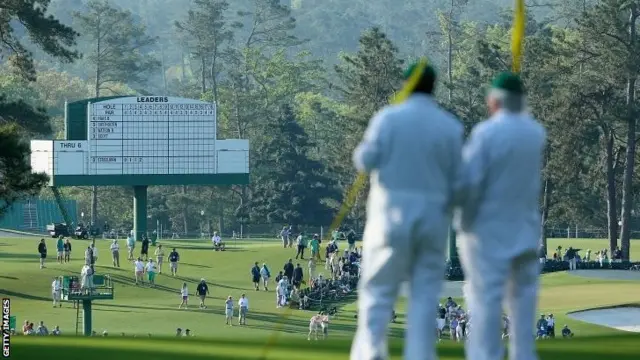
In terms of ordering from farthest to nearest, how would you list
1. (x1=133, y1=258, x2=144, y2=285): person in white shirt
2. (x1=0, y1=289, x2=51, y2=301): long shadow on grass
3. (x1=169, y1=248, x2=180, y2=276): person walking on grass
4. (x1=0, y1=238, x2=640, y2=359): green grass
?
1. (x1=169, y1=248, x2=180, y2=276): person walking on grass
2. (x1=133, y1=258, x2=144, y2=285): person in white shirt
3. (x1=0, y1=289, x2=51, y2=301): long shadow on grass
4. (x1=0, y1=238, x2=640, y2=359): green grass

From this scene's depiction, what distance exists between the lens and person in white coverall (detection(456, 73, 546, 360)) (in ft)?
32.6

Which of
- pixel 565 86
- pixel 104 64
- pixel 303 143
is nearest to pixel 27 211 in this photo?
pixel 303 143

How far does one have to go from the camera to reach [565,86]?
263 feet

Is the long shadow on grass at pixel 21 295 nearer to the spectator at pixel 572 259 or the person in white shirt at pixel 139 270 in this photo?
the person in white shirt at pixel 139 270

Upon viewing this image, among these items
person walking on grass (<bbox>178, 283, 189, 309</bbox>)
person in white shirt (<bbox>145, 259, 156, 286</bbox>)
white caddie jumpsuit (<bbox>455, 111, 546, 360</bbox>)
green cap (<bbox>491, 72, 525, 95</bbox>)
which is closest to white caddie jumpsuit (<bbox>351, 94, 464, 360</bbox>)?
white caddie jumpsuit (<bbox>455, 111, 546, 360</bbox>)

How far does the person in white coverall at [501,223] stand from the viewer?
9.95 m

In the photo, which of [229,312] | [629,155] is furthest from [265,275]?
[629,155]

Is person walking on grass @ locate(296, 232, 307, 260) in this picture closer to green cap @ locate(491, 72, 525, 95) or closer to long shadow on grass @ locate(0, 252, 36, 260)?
long shadow on grass @ locate(0, 252, 36, 260)

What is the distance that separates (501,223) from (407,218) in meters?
0.78

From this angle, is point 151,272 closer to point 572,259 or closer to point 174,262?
point 174,262

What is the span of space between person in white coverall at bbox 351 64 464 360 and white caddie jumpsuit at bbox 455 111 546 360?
0.31 meters

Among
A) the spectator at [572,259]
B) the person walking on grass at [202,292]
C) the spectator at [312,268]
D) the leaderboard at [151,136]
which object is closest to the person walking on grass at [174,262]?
the spectator at [312,268]

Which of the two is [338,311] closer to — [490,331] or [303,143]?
[490,331]

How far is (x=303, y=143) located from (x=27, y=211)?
21.6m
